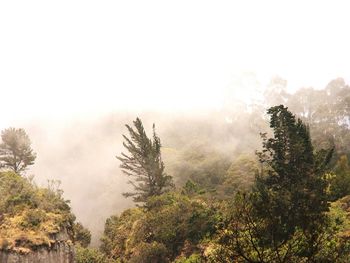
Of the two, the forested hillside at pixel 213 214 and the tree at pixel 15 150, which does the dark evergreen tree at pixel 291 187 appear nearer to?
the forested hillside at pixel 213 214

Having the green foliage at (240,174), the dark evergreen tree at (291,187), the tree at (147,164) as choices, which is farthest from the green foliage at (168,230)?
the green foliage at (240,174)

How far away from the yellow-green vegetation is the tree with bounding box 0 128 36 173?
616 cm

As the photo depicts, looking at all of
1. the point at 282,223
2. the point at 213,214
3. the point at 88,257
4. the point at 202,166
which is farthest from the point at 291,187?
the point at 202,166

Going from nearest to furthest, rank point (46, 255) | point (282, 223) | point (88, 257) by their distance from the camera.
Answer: point (282, 223), point (46, 255), point (88, 257)

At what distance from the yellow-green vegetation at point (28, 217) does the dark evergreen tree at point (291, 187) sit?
36.7 ft

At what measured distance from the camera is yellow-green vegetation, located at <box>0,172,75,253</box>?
19.3m

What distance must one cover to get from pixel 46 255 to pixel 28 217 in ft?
7.47

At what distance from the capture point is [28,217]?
20500 mm

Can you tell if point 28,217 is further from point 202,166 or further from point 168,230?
point 202,166

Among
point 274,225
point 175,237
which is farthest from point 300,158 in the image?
point 274,225

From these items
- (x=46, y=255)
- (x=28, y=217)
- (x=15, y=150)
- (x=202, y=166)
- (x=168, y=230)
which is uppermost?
(x=202, y=166)

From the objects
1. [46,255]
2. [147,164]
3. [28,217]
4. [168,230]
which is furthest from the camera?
[147,164]

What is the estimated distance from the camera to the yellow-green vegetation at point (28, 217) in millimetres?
19328

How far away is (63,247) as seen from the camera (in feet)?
69.3
